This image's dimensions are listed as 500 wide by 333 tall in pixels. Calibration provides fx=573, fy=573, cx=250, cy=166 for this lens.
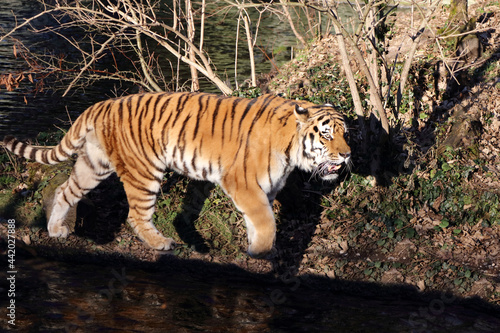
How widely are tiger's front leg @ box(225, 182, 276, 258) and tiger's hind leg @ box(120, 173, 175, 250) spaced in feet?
3.88

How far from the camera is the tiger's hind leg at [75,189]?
678cm

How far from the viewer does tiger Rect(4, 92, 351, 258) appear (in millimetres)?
5918

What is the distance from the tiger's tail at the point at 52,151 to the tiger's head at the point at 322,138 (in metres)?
2.58

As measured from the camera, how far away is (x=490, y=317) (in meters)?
5.79

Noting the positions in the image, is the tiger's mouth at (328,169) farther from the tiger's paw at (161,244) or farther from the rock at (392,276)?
the tiger's paw at (161,244)

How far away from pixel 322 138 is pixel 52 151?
3240mm

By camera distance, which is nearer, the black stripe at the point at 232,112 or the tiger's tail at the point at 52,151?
the black stripe at the point at 232,112

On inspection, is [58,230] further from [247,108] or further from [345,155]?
[345,155]

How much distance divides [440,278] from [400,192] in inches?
52.0

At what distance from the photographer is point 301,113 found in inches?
230

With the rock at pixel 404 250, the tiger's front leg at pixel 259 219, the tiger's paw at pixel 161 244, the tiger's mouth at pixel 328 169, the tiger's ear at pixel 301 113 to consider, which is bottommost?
the rock at pixel 404 250

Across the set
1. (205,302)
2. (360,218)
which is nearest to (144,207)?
(205,302)

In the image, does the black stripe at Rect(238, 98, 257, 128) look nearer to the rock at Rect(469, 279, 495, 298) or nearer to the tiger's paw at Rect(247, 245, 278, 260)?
the tiger's paw at Rect(247, 245, 278, 260)

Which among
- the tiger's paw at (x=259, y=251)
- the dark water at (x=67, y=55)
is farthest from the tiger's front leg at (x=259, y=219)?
the dark water at (x=67, y=55)
